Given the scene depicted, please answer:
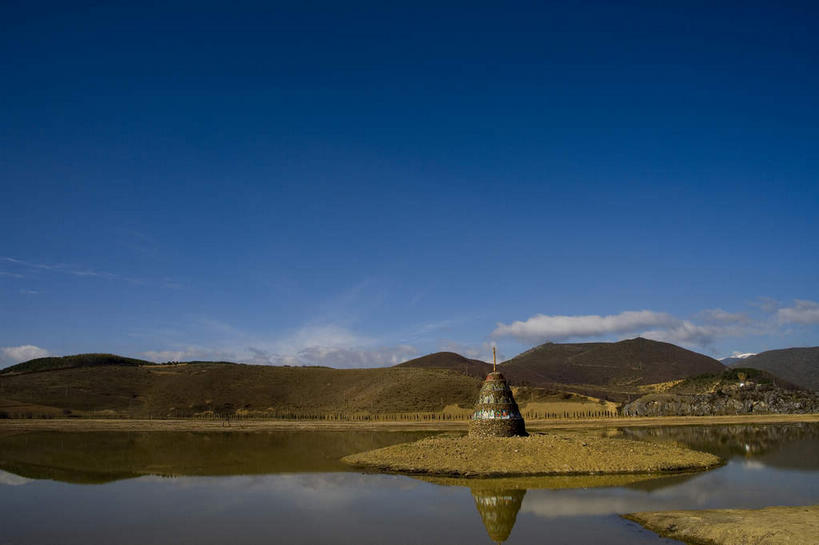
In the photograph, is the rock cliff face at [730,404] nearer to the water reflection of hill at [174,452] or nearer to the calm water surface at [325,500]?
the water reflection of hill at [174,452]

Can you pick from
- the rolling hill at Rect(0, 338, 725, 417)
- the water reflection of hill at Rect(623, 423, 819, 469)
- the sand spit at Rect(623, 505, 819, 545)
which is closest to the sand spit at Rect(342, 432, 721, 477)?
the water reflection of hill at Rect(623, 423, 819, 469)

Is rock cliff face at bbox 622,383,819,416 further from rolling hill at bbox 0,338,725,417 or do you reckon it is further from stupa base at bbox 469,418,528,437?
stupa base at bbox 469,418,528,437

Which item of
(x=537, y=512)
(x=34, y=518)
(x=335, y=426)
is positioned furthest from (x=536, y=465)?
(x=335, y=426)

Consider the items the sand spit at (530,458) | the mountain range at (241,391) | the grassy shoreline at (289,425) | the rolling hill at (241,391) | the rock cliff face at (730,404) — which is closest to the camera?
the sand spit at (530,458)

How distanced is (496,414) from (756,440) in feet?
77.9

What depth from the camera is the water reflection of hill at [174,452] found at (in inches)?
1206

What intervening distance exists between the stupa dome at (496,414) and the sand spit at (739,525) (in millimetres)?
12851

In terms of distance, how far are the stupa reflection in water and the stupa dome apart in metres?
8.01

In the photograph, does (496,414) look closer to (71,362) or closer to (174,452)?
(174,452)

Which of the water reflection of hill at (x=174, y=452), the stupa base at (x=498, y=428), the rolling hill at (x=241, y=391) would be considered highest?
the rolling hill at (x=241, y=391)

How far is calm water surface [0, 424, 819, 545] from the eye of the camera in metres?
17.2

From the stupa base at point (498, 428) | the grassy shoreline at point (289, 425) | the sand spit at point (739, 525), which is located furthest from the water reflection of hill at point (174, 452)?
the sand spit at point (739, 525)

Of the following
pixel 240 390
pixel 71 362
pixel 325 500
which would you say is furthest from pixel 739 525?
pixel 71 362

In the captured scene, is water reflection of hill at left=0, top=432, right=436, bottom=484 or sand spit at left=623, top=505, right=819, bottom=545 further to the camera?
water reflection of hill at left=0, top=432, right=436, bottom=484
